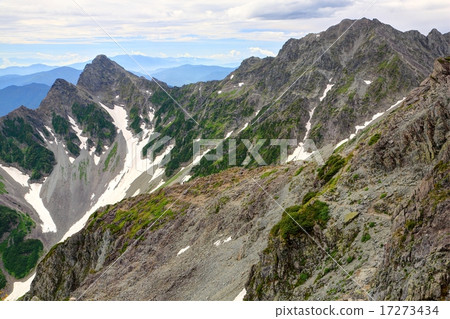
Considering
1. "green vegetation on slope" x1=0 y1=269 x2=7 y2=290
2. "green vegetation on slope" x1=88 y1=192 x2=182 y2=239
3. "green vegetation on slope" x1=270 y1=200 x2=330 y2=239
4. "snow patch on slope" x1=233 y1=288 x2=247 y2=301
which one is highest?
"green vegetation on slope" x1=270 y1=200 x2=330 y2=239

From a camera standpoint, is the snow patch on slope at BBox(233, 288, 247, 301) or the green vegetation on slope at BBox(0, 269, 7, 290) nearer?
the snow patch on slope at BBox(233, 288, 247, 301)

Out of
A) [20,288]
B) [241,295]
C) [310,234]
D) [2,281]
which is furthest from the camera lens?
[2,281]

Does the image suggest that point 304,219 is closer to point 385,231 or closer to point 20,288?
point 385,231

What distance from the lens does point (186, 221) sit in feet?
221

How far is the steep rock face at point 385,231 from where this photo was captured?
18.5 m

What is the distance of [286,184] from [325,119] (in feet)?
426

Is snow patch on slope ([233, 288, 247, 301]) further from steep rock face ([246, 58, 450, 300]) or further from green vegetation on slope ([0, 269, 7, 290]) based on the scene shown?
green vegetation on slope ([0, 269, 7, 290])

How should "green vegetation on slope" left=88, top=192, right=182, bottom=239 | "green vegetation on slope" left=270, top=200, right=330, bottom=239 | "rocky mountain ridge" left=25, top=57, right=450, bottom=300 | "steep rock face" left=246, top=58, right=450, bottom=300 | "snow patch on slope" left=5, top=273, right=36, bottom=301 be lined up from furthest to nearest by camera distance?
"snow patch on slope" left=5, top=273, right=36, bottom=301 → "green vegetation on slope" left=88, top=192, right=182, bottom=239 → "green vegetation on slope" left=270, top=200, right=330, bottom=239 → "rocky mountain ridge" left=25, top=57, right=450, bottom=300 → "steep rock face" left=246, top=58, right=450, bottom=300

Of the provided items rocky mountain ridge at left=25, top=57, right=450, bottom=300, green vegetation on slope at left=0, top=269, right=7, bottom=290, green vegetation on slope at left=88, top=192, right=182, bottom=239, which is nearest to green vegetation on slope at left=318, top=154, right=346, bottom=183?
rocky mountain ridge at left=25, top=57, right=450, bottom=300

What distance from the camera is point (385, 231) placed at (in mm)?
25406

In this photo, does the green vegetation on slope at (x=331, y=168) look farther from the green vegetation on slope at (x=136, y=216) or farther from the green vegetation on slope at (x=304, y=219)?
the green vegetation on slope at (x=136, y=216)

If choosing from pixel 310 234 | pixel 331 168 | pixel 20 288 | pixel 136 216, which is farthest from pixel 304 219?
pixel 20 288

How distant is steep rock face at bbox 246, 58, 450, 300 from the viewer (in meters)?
18.5

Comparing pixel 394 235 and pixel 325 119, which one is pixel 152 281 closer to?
pixel 394 235
